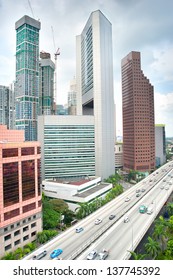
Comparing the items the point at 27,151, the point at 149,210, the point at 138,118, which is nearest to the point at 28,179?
the point at 27,151

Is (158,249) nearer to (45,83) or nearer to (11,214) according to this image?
(11,214)

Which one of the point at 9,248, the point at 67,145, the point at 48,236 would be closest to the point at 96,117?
the point at 67,145

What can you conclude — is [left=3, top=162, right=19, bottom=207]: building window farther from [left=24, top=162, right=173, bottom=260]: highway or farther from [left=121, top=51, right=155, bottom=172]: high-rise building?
[left=121, top=51, right=155, bottom=172]: high-rise building

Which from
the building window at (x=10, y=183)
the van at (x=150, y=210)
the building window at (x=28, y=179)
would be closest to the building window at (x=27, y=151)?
the building window at (x=28, y=179)

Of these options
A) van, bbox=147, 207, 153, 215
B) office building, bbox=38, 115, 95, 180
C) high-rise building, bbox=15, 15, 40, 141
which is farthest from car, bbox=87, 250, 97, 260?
high-rise building, bbox=15, 15, 40, 141

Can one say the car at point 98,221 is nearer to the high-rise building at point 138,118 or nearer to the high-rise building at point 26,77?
the high-rise building at point 138,118

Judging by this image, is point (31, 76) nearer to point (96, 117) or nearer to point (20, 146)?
point (96, 117)
